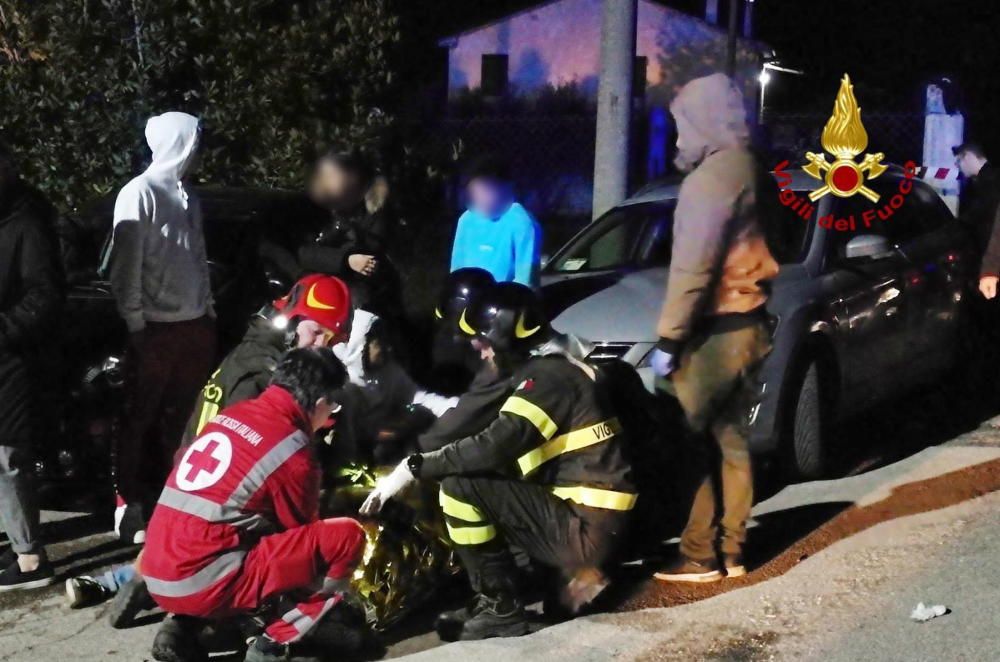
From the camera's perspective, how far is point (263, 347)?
5.27 metres

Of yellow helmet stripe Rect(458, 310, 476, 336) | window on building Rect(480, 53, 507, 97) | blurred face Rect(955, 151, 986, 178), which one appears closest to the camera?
yellow helmet stripe Rect(458, 310, 476, 336)

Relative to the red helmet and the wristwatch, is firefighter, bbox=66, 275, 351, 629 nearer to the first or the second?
the red helmet

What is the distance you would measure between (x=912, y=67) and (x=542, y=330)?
30655 millimetres

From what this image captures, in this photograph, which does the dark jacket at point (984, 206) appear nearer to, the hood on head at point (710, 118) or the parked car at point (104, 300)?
the hood on head at point (710, 118)

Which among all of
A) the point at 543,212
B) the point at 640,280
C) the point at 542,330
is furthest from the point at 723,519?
the point at 543,212

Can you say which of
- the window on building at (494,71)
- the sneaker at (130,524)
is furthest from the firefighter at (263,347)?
the window on building at (494,71)

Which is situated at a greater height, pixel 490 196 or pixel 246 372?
pixel 490 196

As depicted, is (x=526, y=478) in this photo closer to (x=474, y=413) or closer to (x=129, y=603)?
(x=474, y=413)

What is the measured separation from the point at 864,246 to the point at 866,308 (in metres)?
0.39

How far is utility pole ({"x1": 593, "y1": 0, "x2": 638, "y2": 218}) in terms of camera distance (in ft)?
28.4

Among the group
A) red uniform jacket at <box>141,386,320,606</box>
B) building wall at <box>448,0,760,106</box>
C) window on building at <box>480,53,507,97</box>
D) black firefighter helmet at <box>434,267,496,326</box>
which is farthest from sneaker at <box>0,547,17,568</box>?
window on building at <box>480,53,507,97</box>

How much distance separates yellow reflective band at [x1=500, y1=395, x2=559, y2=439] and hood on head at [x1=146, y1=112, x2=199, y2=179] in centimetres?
213

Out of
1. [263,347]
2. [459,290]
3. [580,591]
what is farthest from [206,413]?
[580,591]

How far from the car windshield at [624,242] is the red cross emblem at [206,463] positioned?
3411mm
